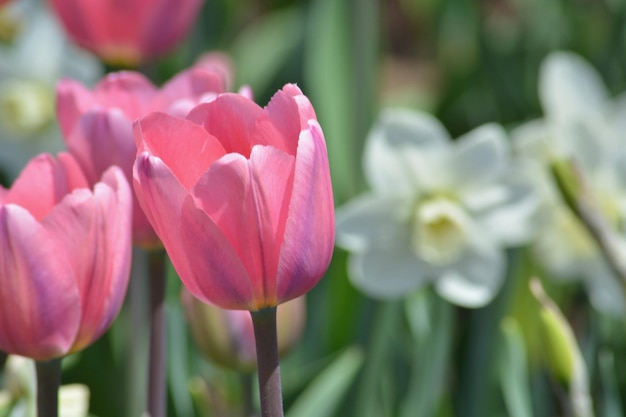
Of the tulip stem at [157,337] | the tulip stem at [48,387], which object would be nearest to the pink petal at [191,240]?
the tulip stem at [48,387]

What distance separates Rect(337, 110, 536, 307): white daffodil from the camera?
3.75 feet

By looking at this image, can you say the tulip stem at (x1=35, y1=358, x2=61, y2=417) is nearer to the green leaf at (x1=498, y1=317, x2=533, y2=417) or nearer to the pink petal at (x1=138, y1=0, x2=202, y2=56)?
the green leaf at (x1=498, y1=317, x2=533, y2=417)

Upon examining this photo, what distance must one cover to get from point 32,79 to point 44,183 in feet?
3.45

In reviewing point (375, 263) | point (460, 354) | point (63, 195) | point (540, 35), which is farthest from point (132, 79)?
point (540, 35)

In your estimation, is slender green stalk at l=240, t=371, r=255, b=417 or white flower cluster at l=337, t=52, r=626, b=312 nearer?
slender green stalk at l=240, t=371, r=255, b=417

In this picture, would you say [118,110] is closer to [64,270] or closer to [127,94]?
[127,94]

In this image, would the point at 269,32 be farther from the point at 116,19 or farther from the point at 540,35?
the point at 116,19

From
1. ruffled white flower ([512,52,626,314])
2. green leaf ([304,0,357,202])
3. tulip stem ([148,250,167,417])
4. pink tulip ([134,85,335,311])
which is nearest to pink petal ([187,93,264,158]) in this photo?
pink tulip ([134,85,335,311])

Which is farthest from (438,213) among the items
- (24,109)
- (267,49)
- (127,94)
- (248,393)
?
(267,49)

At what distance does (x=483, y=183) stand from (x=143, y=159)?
28.7 inches

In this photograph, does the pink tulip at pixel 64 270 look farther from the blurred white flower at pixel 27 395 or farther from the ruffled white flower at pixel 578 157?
the ruffled white flower at pixel 578 157

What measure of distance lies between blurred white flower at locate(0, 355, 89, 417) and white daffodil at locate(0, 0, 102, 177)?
83 cm

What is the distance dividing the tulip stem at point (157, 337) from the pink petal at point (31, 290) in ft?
0.61

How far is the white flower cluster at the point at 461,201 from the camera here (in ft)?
3.75
